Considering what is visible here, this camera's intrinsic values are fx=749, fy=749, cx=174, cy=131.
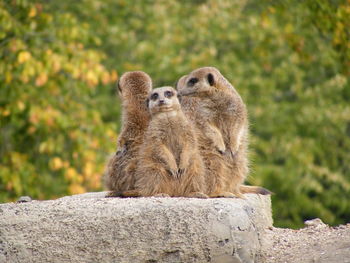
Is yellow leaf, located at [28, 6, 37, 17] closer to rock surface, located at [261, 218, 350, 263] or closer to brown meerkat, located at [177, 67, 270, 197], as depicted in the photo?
brown meerkat, located at [177, 67, 270, 197]

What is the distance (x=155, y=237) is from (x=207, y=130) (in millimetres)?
1561

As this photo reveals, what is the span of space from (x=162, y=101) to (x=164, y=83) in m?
→ 10.1

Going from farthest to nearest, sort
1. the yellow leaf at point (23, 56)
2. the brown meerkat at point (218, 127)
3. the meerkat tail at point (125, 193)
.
A: the yellow leaf at point (23, 56)
the brown meerkat at point (218, 127)
the meerkat tail at point (125, 193)

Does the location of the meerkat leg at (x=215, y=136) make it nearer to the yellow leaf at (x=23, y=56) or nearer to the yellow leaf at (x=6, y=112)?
the yellow leaf at (x=23, y=56)

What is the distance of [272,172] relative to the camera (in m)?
16.8

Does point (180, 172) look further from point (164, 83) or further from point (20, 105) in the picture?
point (164, 83)

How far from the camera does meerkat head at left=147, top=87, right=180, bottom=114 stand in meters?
6.41

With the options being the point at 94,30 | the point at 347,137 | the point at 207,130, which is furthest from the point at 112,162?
the point at 347,137

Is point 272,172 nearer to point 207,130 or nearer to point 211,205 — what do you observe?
point 207,130

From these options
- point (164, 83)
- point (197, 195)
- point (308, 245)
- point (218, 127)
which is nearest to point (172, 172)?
point (197, 195)

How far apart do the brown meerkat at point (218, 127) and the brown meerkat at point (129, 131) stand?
420mm

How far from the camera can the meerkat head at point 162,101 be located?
6.41 m

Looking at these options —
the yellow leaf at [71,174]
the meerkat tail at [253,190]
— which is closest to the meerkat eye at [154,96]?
the meerkat tail at [253,190]

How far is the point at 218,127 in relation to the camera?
6.91m
